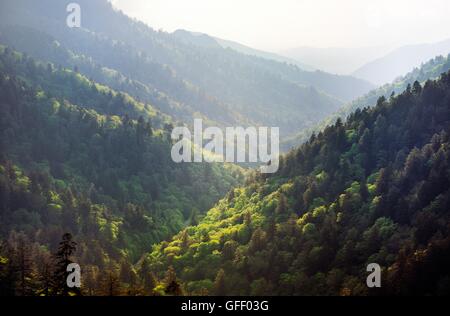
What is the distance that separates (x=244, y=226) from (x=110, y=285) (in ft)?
311

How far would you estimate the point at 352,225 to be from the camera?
148 metres

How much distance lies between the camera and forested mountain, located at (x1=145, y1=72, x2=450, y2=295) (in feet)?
394

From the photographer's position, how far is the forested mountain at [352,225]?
394 ft

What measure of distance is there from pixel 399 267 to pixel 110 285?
60.5 meters

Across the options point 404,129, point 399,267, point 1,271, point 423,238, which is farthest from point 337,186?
point 1,271
